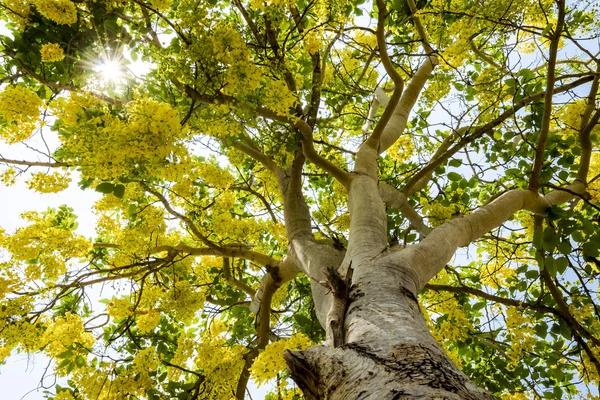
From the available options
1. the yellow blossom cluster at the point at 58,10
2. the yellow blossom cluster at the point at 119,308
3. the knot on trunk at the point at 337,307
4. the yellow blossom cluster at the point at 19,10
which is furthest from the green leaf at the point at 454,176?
the yellow blossom cluster at the point at 19,10

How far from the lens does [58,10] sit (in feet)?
9.13

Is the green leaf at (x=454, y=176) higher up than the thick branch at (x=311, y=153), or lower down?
higher up

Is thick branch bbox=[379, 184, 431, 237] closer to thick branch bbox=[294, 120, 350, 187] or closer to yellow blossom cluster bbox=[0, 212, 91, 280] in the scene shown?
thick branch bbox=[294, 120, 350, 187]

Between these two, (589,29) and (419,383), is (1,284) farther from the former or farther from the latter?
(589,29)

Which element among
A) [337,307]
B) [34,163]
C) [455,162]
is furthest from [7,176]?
[455,162]

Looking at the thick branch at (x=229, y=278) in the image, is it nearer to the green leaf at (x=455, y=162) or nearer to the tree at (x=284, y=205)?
the tree at (x=284, y=205)

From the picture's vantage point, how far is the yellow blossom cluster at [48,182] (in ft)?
10.7

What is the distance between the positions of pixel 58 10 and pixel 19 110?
0.81 metres

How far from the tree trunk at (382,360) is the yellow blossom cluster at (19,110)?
9.25 ft

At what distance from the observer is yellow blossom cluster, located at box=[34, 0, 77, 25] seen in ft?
8.94

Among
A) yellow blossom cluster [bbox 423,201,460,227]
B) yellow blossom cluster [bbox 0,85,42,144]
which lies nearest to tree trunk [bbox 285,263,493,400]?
yellow blossom cluster [bbox 423,201,460,227]

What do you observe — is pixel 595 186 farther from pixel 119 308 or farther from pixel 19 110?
pixel 19 110

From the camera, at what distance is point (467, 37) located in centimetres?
336

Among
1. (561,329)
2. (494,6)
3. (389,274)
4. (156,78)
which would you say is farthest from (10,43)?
(561,329)
